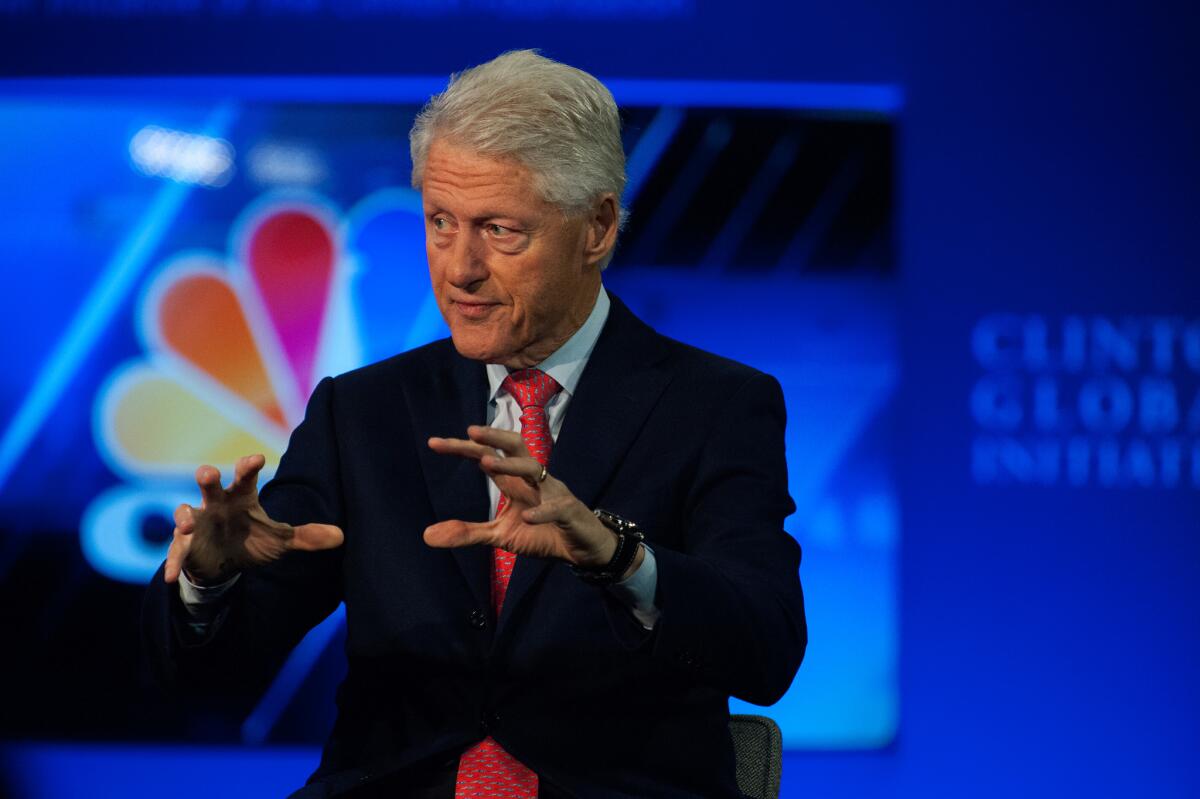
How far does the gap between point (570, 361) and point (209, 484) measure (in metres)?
0.61

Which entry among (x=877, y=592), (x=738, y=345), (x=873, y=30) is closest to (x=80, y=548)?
(x=738, y=345)

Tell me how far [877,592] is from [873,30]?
4.42 ft

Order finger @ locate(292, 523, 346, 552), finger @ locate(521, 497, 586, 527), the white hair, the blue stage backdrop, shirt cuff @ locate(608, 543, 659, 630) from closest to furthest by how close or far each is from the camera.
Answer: finger @ locate(521, 497, 586, 527), shirt cuff @ locate(608, 543, 659, 630), finger @ locate(292, 523, 346, 552), the white hair, the blue stage backdrop

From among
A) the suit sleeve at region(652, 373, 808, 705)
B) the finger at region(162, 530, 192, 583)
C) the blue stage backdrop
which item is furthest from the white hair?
the blue stage backdrop

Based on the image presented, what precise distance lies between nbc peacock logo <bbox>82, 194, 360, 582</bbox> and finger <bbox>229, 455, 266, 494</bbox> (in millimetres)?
1834

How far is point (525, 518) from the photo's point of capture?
1.64m

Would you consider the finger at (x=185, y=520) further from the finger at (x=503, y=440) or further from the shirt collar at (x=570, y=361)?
the shirt collar at (x=570, y=361)

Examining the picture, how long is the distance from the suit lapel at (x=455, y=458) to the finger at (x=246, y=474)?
1.14 ft

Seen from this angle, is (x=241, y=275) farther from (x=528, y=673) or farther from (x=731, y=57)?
(x=528, y=673)

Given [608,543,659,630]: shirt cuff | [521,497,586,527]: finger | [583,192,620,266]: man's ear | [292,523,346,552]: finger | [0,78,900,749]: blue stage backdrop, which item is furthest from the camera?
[0,78,900,749]: blue stage backdrop

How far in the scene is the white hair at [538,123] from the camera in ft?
6.57

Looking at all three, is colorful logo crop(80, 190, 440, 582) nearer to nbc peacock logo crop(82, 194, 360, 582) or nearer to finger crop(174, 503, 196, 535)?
nbc peacock logo crop(82, 194, 360, 582)

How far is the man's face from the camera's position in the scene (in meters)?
2.01

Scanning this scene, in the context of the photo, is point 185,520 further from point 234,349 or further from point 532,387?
point 234,349
